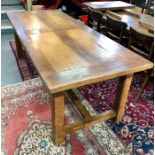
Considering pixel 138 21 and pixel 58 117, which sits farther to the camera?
pixel 138 21

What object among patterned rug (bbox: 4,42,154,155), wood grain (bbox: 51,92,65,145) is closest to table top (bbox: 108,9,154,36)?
patterned rug (bbox: 4,42,154,155)

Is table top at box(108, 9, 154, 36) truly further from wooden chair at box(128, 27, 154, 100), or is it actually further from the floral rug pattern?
the floral rug pattern

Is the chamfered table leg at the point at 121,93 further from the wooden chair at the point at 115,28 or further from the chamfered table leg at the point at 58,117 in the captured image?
the wooden chair at the point at 115,28

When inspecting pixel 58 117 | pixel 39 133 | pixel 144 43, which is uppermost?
pixel 144 43

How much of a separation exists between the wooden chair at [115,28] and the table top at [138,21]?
12cm

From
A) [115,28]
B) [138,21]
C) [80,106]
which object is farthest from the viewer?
[138,21]

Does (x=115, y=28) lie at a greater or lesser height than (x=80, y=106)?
greater

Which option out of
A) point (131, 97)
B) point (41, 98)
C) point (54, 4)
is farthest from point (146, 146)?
point (54, 4)

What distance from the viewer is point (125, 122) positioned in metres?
2.01

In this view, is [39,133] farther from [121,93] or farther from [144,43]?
[144,43]

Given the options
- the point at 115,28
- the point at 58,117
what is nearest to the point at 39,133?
the point at 58,117

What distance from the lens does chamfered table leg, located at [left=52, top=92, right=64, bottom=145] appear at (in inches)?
57.2

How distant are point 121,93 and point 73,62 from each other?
57 centimetres

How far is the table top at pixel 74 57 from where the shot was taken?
1.33 meters
